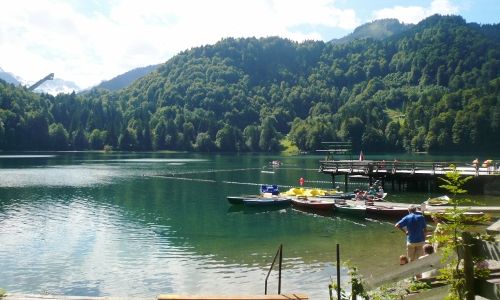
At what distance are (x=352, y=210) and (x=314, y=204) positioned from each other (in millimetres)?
4745

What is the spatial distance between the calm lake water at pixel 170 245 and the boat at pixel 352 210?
1633 mm

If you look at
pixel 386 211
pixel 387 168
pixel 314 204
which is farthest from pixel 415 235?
pixel 387 168

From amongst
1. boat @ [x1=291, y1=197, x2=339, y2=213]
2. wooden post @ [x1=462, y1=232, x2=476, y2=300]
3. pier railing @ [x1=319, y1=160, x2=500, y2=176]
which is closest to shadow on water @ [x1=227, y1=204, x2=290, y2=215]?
boat @ [x1=291, y1=197, x2=339, y2=213]

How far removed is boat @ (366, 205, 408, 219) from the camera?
138ft

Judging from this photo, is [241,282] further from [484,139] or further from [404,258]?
[484,139]

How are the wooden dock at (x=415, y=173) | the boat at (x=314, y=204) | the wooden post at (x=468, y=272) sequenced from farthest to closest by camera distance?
the wooden dock at (x=415, y=173)
the boat at (x=314, y=204)
the wooden post at (x=468, y=272)

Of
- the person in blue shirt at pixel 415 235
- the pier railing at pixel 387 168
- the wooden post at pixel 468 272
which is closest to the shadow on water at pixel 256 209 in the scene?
the pier railing at pixel 387 168

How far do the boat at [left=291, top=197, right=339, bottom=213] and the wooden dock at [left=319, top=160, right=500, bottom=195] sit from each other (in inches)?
635

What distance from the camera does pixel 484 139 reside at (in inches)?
7672

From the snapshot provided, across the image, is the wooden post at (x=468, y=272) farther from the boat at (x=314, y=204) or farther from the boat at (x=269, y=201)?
the boat at (x=269, y=201)

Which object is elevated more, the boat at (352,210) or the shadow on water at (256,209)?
the boat at (352,210)

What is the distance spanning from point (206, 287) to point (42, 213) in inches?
1306

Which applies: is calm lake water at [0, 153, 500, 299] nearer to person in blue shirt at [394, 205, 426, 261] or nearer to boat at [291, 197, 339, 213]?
boat at [291, 197, 339, 213]

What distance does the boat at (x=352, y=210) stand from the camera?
44.7 meters
